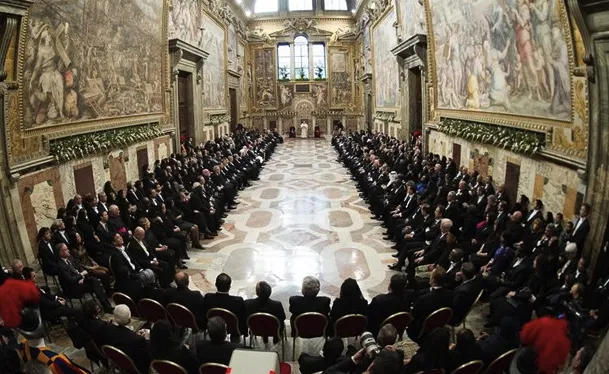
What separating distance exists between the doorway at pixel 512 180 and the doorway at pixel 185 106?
45.4 ft

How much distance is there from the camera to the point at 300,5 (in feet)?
125

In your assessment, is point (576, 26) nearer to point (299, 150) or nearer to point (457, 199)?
point (457, 199)

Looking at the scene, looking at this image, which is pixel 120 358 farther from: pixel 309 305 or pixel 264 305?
pixel 309 305

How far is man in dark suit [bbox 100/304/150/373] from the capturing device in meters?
→ 5.00

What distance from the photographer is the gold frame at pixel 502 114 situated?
7.77 meters

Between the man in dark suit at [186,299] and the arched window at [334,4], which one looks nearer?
the man in dark suit at [186,299]

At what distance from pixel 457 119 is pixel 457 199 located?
4542 millimetres

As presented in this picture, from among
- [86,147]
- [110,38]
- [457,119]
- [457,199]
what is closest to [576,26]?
[457,199]

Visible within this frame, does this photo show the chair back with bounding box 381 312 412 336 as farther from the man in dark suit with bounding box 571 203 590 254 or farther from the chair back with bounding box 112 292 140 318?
the man in dark suit with bounding box 571 203 590 254

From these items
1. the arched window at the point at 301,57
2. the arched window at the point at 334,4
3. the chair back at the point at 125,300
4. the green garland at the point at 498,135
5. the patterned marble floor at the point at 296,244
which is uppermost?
the arched window at the point at 334,4

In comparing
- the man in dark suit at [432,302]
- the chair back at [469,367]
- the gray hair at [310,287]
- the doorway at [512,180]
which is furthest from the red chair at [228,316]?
the doorway at [512,180]

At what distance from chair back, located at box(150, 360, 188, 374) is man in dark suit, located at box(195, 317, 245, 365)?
0.26 meters

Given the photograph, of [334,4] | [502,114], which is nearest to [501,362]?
[502,114]

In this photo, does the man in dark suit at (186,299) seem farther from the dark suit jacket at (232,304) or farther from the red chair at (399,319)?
the red chair at (399,319)
